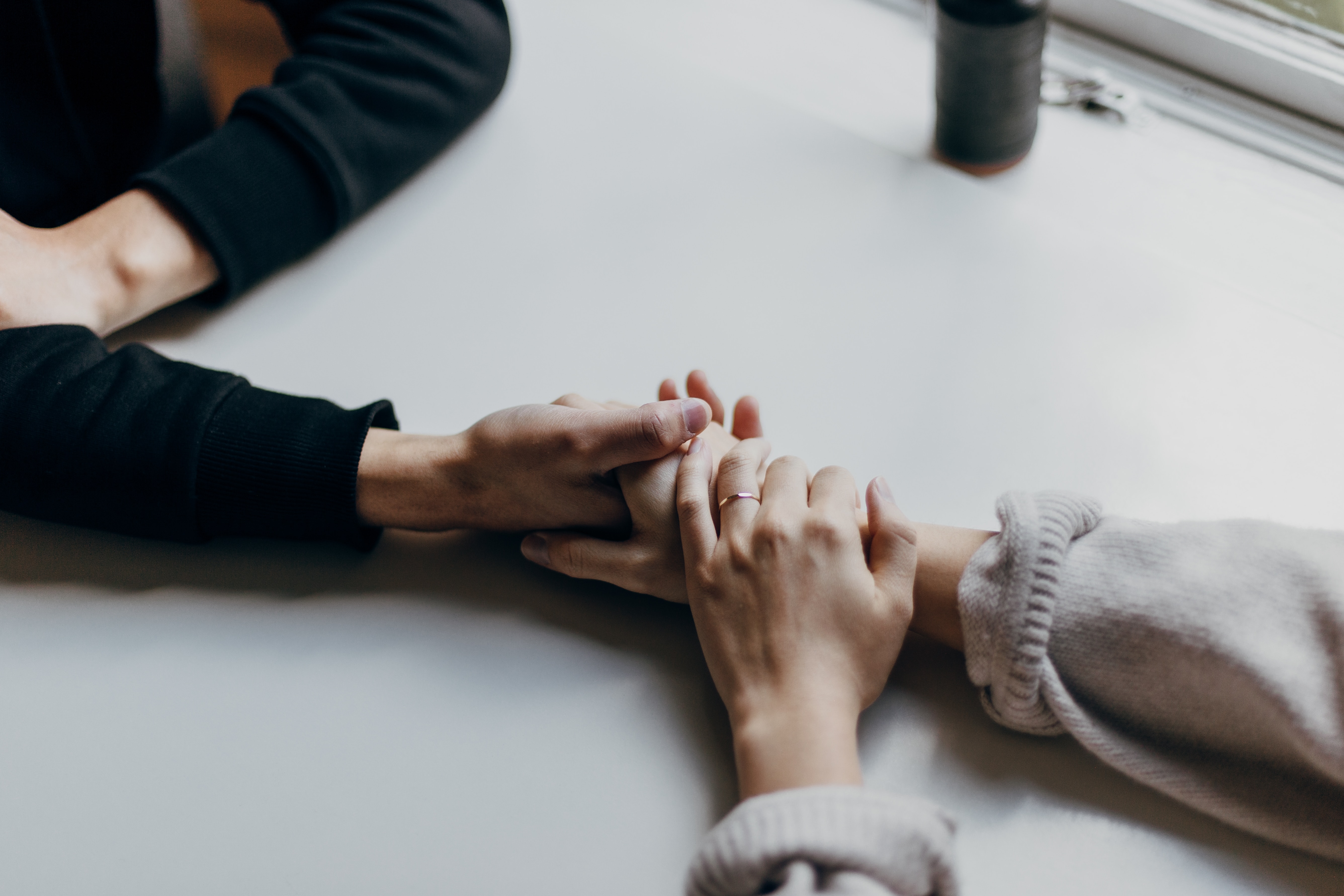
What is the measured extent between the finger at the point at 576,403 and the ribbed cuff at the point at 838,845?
32 cm

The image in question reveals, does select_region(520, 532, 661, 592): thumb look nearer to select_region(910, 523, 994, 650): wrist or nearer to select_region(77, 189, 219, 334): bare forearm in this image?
select_region(910, 523, 994, 650): wrist

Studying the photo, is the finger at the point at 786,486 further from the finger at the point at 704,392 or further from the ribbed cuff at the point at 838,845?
the ribbed cuff at the point at 838,845

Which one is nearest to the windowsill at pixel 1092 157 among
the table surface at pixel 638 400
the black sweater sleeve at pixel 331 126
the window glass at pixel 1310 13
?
the table surface at pixel 638 400

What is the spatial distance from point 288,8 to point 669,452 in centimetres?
64

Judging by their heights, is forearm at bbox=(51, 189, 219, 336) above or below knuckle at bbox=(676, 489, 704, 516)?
above

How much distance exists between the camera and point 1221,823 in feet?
1.79

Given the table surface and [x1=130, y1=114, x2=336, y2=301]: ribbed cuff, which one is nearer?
the table surface

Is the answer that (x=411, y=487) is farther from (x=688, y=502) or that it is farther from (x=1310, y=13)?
(x=1310, y=13)

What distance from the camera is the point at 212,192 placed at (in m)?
0.82

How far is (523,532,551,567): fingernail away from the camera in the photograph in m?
0.67

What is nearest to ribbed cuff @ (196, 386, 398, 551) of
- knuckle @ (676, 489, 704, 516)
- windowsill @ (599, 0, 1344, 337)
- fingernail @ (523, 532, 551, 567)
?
fingernail @ (523, 532, 551, 567)

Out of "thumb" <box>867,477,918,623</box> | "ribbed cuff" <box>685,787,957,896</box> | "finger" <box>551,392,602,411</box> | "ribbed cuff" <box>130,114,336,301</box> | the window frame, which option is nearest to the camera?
"ribbed cuff" <box>685,787,957,896</box>

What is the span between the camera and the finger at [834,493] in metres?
0.62

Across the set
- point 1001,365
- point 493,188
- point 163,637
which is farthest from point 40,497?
point 1001,365
